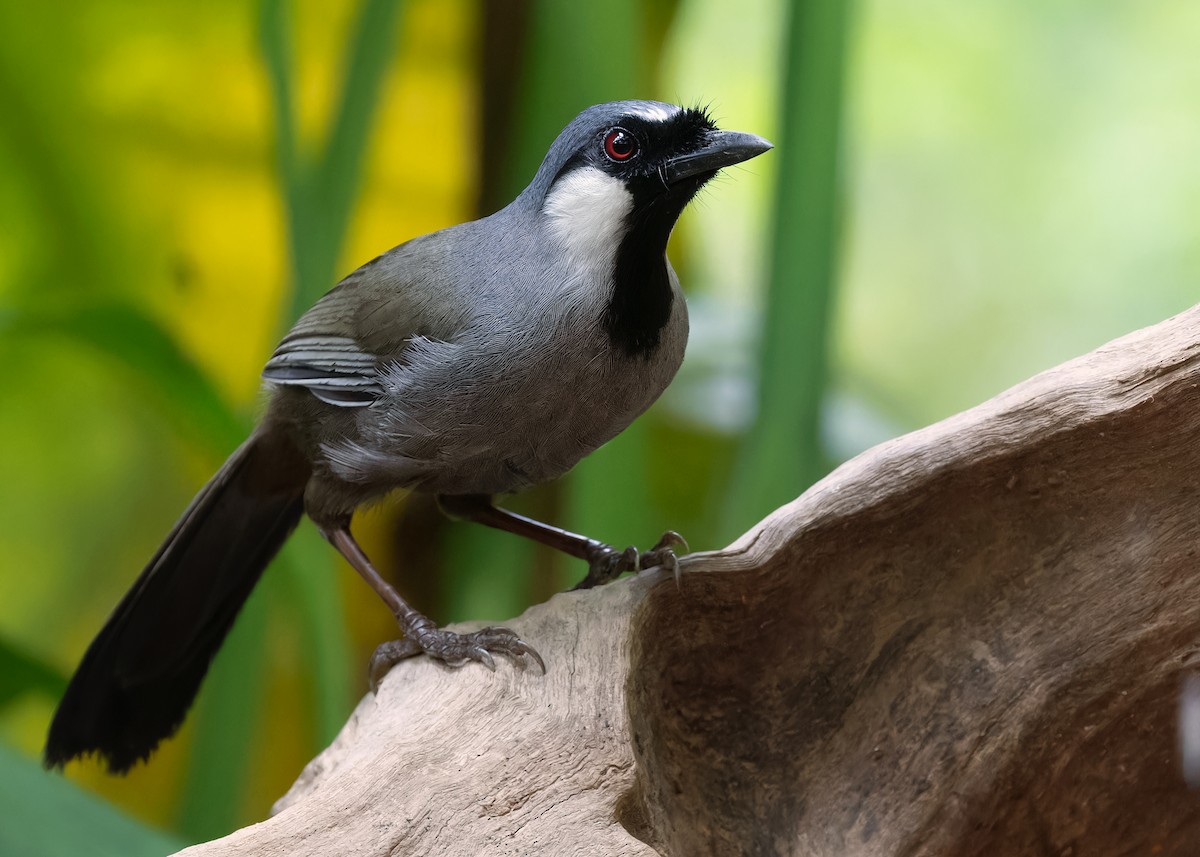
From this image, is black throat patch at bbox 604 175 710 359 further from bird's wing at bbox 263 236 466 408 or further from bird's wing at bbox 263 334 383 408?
bird's wing at bbox 263 334 383 408

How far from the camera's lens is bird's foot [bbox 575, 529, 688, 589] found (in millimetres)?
1641

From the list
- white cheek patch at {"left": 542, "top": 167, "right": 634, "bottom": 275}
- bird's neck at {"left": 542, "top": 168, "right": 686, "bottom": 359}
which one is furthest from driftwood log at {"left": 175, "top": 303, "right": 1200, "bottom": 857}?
white cheek patch at {"left": 542, "top": 167, "right": 634, "bottom": 275}

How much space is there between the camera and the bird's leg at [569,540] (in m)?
1.79

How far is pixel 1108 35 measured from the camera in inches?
110

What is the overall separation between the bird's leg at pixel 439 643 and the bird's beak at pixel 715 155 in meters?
0.70

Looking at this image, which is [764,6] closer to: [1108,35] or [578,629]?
[1108,35]

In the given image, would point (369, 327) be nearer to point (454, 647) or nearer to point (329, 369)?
point (329, 369)

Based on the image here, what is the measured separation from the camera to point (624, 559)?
1.81 m

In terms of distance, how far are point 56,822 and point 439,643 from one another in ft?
2.99

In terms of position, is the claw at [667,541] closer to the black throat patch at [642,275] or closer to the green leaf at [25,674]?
the black throat patch at [642,275]

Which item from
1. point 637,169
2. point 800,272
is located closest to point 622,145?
point 637,169

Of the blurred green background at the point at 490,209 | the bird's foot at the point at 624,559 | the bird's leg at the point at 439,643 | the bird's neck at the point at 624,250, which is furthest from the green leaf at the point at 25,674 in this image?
the bird's neck at the point at 624,250

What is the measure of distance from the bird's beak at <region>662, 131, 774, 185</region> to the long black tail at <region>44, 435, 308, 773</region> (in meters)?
0.91

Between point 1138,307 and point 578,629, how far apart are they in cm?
202
